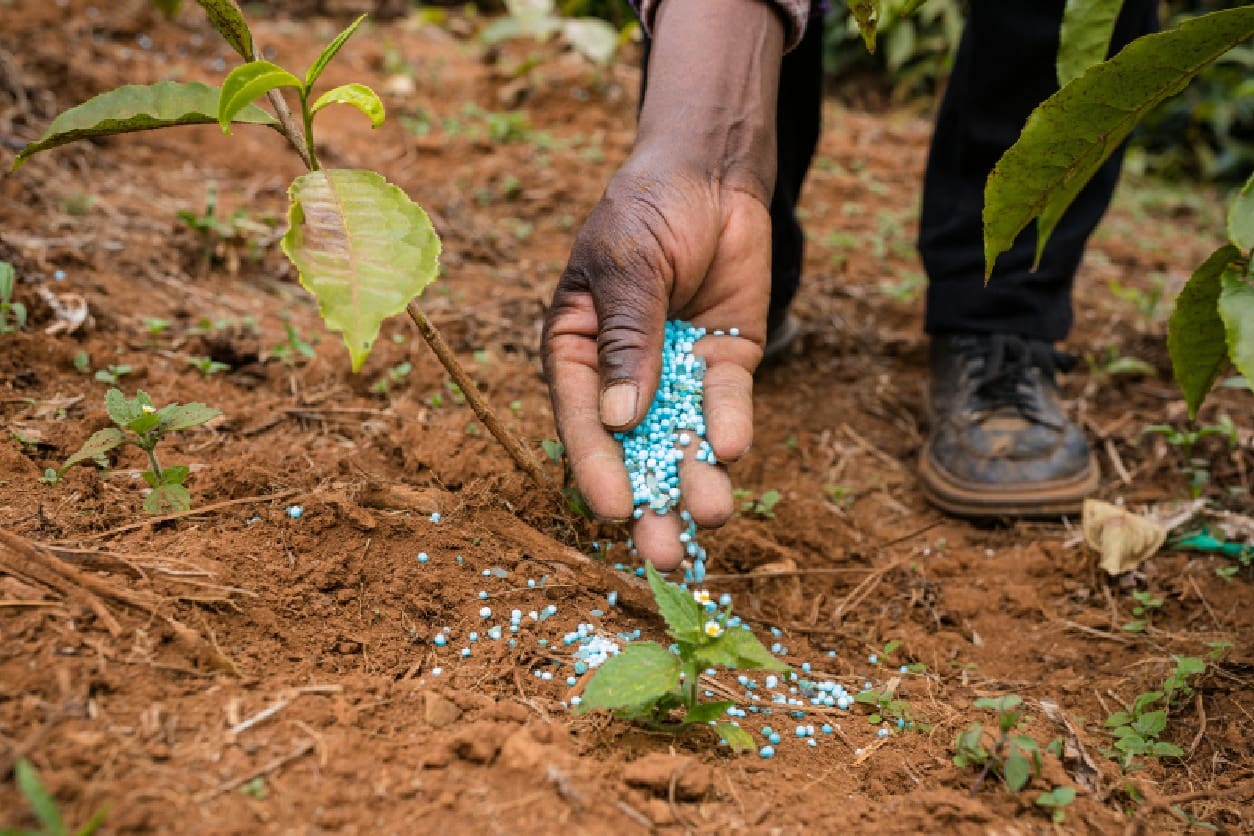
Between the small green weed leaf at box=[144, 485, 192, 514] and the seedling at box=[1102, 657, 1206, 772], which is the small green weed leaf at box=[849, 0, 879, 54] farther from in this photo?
the small green weed leaf at box=[144, 485, 192, 514]

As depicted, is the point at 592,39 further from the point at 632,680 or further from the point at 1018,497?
the point at 632,680

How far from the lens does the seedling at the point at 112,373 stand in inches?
76.1

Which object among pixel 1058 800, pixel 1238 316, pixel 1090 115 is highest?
pixel 1090 115

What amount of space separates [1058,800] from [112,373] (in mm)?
1829

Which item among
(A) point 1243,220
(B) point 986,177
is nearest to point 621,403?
(A) point 1243,220

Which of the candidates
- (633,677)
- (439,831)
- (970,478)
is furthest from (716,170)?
(439,831)

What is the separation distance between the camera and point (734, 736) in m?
1.31

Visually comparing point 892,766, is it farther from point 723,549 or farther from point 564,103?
point 564,103

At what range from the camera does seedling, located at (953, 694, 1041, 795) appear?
1265 mm

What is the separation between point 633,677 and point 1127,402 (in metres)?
2.04

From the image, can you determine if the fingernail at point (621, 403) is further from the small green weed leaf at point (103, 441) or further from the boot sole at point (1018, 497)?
the boot sole at point (1018, 497)

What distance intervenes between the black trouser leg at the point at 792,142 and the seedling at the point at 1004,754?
141 centimetres

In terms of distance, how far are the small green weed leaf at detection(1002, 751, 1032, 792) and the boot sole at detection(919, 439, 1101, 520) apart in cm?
108

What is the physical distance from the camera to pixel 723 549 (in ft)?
6.33
